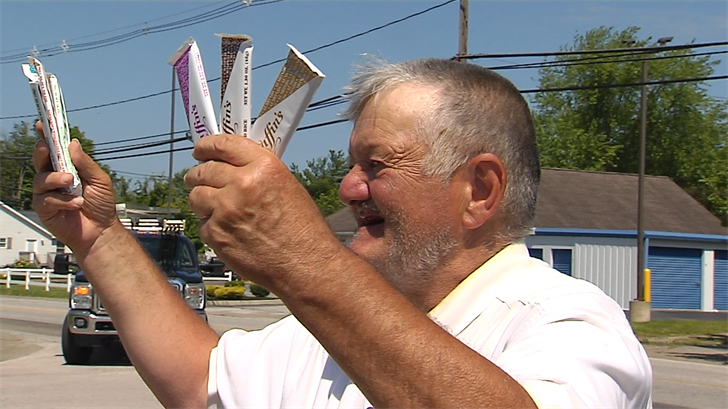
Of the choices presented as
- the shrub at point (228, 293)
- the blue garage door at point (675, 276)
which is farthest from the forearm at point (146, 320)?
the blue garage door at point (675, 276)

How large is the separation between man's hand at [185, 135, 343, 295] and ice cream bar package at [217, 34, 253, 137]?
0.05m

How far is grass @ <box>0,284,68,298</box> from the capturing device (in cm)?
3309

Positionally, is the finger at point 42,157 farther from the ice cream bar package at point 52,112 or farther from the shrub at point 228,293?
the shrub at point 228,293

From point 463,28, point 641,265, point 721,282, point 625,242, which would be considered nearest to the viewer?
point 463,28

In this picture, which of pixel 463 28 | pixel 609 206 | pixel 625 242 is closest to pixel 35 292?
pixel 625 242

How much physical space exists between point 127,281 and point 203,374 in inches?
12.9

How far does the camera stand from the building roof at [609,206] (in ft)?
104

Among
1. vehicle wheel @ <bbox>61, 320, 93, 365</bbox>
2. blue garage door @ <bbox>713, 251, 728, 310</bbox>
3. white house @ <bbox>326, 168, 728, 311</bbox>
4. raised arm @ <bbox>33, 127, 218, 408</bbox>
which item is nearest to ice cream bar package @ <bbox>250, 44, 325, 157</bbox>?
raised arm @ <bbox>33, 127, 218, 408</bbox>

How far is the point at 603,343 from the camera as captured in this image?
63.1 inches

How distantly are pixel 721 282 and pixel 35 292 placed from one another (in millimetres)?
25612

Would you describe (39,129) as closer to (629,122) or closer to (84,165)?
(84,165)

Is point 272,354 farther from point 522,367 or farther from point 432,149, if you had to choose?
point 522,367

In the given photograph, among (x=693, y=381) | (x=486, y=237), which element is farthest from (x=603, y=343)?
(x=693, y=381)

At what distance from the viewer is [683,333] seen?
21156 mm
